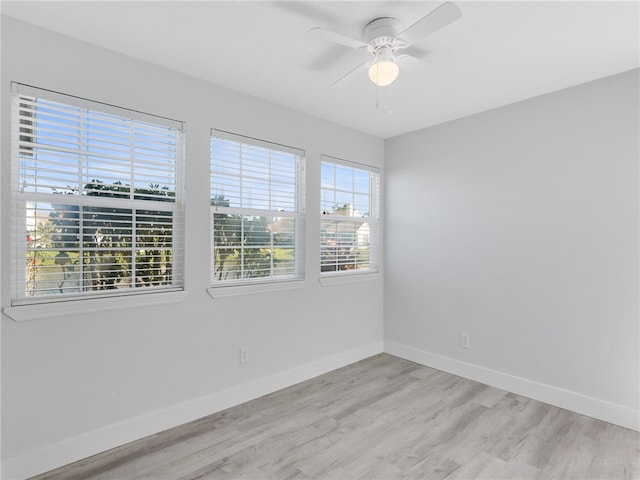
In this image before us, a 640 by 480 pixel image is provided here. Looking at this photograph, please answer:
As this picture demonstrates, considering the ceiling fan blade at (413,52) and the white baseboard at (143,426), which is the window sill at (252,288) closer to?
the white baseboard at (143,426)

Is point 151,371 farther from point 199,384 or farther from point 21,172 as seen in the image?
point 21,172

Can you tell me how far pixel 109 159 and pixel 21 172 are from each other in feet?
1.48

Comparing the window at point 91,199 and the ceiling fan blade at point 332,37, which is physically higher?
the ceiling fan blade at point 332,37

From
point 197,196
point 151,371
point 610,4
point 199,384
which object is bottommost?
point 199,384

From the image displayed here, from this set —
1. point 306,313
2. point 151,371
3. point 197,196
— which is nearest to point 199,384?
point 151,371

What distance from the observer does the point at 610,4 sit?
68.8 inches

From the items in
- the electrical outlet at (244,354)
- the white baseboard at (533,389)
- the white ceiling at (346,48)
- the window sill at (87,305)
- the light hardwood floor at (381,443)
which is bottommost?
the light hardwood floor at (381,443)

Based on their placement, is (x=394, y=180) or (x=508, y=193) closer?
(x=508, y=193)

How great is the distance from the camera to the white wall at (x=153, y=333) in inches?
75.3

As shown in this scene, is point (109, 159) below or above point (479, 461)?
above

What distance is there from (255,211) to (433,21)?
6.20 feet

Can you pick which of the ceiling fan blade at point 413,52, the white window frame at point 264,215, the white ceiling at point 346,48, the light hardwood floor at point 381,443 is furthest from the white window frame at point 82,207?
the ceiling fan blade at point 413,52

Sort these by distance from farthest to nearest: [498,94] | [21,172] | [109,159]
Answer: [498,94] < [109,159] < [21,172]

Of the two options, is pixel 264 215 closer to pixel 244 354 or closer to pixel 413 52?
pixel 244 354
